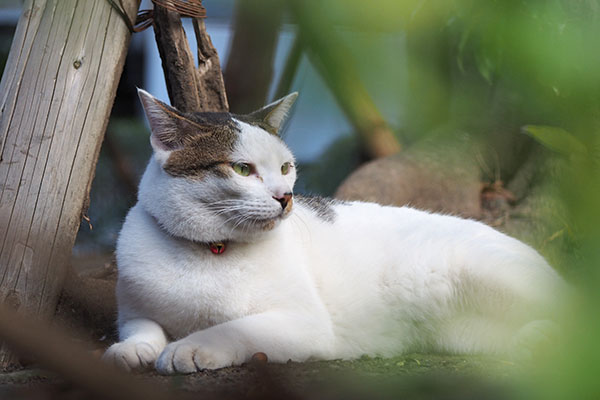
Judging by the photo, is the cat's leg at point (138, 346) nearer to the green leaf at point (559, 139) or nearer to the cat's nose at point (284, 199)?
the cat's nose at point (284, 199)

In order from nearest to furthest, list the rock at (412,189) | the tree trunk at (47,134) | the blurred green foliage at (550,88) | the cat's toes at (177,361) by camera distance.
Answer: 1. the blurred green foliage at (550,88)
2. the cat's toes at (177,361)
3. the tree trunk at (47,134)
4. the rock at (412,189)

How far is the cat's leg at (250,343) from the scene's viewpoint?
6.30ft

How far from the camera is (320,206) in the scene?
2.88 meters

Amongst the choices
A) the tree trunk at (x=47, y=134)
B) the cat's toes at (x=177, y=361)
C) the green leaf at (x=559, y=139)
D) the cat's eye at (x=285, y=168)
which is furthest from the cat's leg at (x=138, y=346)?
the green leaf at (x=559, y=139)

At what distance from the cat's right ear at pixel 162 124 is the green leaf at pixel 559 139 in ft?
6.25

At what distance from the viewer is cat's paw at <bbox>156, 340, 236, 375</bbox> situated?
1.90 meters

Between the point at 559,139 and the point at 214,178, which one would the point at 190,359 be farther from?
the point at 559,139

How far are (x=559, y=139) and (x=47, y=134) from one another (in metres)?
2.45

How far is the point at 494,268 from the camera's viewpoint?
2.42 metres

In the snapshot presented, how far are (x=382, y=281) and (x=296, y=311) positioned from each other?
0.53 metres

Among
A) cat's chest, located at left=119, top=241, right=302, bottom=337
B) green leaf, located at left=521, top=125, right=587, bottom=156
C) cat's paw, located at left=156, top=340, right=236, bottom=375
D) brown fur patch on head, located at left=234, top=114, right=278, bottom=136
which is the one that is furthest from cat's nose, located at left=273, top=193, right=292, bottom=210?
green leaf, located at left=521, top=125, right=587, bottom=156

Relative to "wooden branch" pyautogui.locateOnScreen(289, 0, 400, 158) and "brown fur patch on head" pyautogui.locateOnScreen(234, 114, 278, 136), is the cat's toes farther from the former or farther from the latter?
"wooden branch" pyautogui.locateOnScreen(289, 0, 400, 158)

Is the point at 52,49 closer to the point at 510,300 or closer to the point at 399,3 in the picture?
the point at 510,300

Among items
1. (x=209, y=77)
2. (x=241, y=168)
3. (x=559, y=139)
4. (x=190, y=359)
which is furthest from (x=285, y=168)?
(x=559, y=139)
